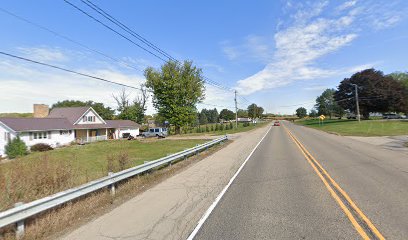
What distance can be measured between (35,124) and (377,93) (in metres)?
71.7

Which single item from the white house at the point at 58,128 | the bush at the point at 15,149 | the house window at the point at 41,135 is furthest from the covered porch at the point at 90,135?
the bush at the point at 15,149

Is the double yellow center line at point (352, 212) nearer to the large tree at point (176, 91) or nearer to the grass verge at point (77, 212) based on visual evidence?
the grass verge at point (77, 212)

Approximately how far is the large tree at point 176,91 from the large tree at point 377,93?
3670 centimetres

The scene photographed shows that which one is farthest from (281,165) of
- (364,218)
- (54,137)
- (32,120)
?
(32,120)

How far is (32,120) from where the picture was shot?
41.1 m

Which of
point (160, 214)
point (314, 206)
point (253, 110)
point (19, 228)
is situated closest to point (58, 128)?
point (19, 228)

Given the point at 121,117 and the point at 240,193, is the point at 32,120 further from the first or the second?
the point at 240,193

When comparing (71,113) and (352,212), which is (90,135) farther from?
(352,212)

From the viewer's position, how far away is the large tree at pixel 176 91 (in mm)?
54281

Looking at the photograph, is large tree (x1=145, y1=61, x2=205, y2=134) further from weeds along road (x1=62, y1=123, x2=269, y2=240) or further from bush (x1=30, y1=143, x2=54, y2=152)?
weeds along road (x1=62, y1=123, x2=269, y2=240)

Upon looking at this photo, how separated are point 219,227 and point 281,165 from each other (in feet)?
25.7

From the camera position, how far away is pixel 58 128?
133 feet

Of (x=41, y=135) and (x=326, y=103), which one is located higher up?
(x=326, y=103)

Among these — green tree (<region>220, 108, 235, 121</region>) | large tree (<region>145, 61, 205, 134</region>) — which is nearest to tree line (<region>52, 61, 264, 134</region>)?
large tree (<region>145, 61, 205, 134</region>)
